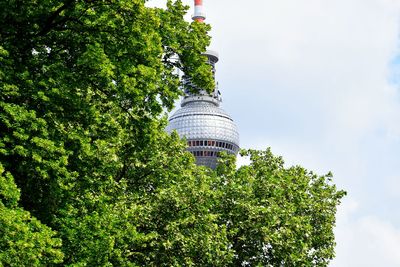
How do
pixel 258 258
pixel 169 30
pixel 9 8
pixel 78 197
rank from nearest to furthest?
pixel 9 8 → pixel 78 197 → pixel 169 30 → pixel 258 258

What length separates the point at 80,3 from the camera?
22875 millimetres

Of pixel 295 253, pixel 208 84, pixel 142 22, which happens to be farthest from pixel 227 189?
pixel 142 22

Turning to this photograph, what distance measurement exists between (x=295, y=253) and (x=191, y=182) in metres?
5.36

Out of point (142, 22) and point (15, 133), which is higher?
point (142, 22)

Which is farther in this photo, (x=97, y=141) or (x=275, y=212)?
(x=275, y=212)

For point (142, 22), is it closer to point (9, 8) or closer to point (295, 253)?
point (9, 8)

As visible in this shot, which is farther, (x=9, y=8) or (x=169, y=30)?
(x=169, y=30)

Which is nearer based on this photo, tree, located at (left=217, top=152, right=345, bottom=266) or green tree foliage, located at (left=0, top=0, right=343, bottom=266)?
green tree foliage, located at (left=0, top=0, right=343, bottom=266)

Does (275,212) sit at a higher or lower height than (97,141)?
higher

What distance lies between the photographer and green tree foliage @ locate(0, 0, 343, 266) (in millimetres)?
20984

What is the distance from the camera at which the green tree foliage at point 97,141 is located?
68.8 feet

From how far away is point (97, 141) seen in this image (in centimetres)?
2344

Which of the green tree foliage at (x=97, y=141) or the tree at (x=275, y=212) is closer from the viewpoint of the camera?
the green tree foliage at (x=97, y=141)

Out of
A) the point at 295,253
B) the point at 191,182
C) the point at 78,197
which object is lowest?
the point at 78,197
